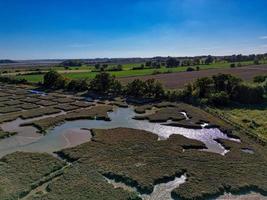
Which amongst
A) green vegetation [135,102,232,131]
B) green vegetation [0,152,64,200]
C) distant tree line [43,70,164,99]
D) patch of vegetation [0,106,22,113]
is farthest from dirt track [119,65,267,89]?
green vegetation [0,152,64,200]

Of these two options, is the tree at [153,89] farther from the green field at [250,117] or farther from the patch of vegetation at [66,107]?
the patch of vegetation at [66,107]

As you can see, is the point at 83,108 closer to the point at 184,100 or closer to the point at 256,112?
the point at 184,100

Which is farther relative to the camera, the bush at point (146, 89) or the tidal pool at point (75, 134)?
the bush at point (146, 89)

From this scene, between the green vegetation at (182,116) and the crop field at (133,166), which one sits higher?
the green vegetation at (182,116)

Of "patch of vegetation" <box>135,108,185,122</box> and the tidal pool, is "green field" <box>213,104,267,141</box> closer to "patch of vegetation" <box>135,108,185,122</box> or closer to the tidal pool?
the tidal pool

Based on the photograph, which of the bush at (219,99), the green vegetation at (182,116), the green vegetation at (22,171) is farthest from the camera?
the bush at (219,99)

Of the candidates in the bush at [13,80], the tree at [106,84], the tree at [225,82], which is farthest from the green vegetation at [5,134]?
the bush at [13,80]

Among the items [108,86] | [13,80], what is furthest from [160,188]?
[13,80]

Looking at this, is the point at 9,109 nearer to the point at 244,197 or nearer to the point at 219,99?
the point at 219,99
